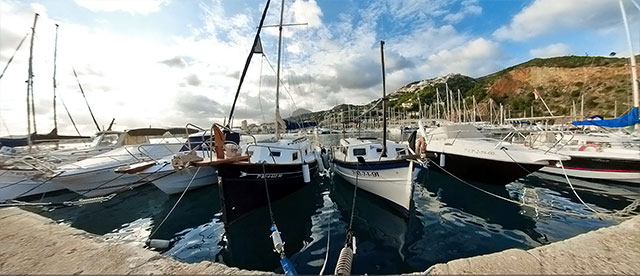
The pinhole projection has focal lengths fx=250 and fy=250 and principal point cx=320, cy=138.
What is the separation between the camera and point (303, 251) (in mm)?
6320

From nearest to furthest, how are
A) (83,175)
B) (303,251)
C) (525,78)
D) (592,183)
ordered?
(303,251), (83,175), (592,183), (525,78)

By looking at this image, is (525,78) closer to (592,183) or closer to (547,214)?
(592,183)

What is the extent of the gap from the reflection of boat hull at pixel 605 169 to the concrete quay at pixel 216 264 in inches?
426

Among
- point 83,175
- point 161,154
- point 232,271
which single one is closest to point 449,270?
point 232,271

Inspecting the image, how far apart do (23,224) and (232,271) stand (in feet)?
15.9

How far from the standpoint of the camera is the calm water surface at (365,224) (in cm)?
603

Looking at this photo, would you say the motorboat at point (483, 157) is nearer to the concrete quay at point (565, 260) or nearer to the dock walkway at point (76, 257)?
the concrete quay at point (565, 260)

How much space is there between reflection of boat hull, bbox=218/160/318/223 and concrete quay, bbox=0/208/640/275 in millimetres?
3390

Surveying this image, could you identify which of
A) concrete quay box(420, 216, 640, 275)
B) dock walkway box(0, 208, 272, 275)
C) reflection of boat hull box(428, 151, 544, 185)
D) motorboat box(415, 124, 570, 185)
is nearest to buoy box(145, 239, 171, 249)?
dock walkway box(0, 208, 272, 275)

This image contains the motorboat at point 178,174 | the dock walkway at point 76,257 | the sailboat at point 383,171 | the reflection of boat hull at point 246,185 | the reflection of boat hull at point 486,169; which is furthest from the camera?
the motorboat at point 178,174

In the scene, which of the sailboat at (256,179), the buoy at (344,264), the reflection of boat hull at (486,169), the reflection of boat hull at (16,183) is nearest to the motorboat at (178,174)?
Answer: the sailboat at (256,179)

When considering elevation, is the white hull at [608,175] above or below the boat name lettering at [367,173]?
below

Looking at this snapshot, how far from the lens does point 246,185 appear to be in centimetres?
781

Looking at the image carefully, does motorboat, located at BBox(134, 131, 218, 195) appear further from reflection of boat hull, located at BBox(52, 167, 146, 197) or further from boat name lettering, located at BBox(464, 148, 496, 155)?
boat name lettering, located at BBox(464, 148, 496, 155)
